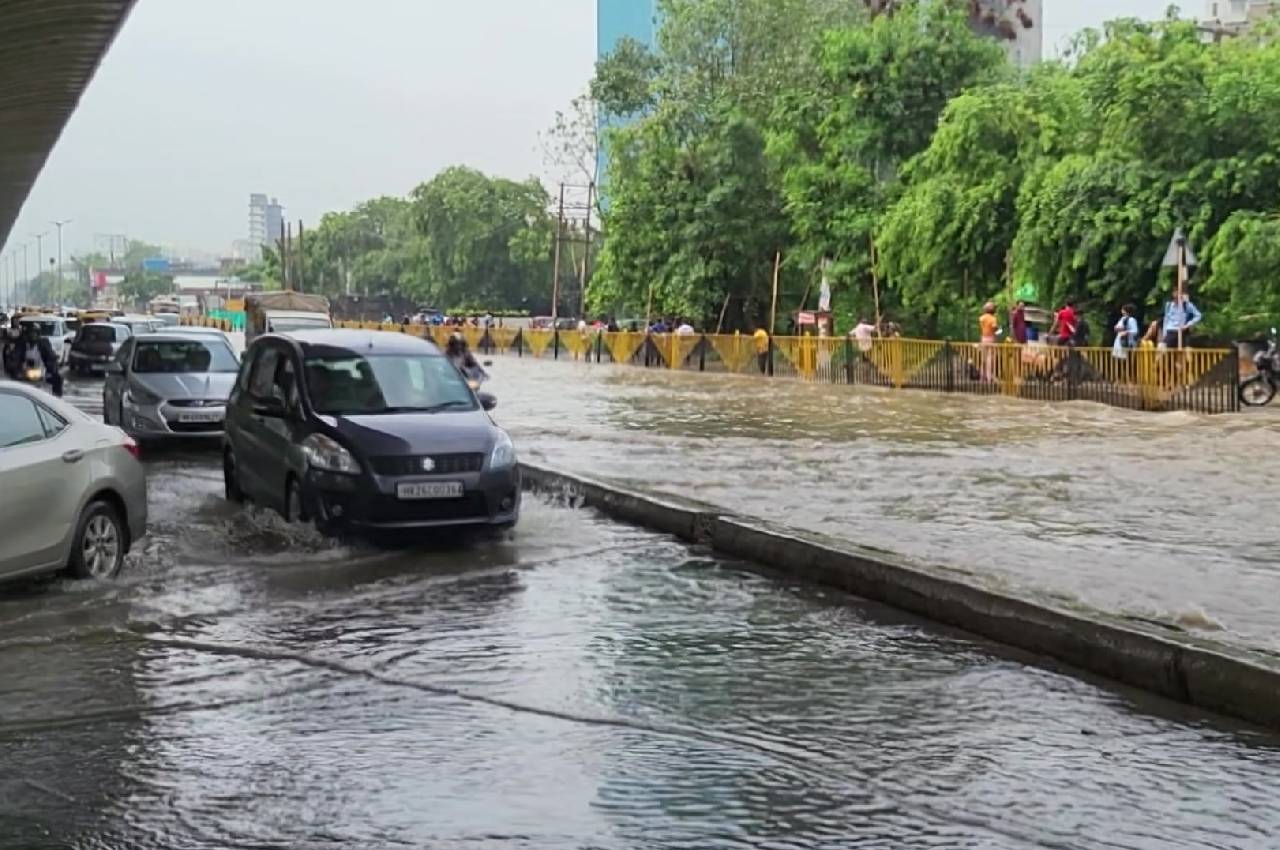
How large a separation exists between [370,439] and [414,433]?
32 cm

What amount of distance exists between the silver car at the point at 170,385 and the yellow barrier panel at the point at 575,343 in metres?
31.1

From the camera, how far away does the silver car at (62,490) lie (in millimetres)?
8766

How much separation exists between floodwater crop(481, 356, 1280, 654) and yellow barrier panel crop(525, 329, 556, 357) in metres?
25.7

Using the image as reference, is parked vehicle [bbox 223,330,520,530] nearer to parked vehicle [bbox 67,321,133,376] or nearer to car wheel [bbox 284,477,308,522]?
car wheel [bbox 284,477,308,522]

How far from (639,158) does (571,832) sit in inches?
1809

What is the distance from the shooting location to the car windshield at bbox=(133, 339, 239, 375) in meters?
19.3

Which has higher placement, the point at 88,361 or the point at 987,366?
the point at 987,366

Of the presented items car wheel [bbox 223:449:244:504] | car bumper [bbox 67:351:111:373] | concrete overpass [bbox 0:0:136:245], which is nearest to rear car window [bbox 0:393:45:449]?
car wheel [bbox 223:449:244:504]

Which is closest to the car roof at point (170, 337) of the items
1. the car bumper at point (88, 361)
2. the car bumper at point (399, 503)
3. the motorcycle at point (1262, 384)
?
the car bumper at point (399, 503)

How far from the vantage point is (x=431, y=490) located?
10.8 metres

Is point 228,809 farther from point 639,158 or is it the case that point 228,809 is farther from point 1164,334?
point 639,158

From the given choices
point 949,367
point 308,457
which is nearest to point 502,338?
point 949,367

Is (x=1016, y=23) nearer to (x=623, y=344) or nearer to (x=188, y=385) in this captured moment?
(x=623, y=344)

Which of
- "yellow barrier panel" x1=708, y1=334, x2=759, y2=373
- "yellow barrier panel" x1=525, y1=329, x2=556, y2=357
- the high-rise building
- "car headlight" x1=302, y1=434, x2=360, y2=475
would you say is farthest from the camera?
the high-rise building
